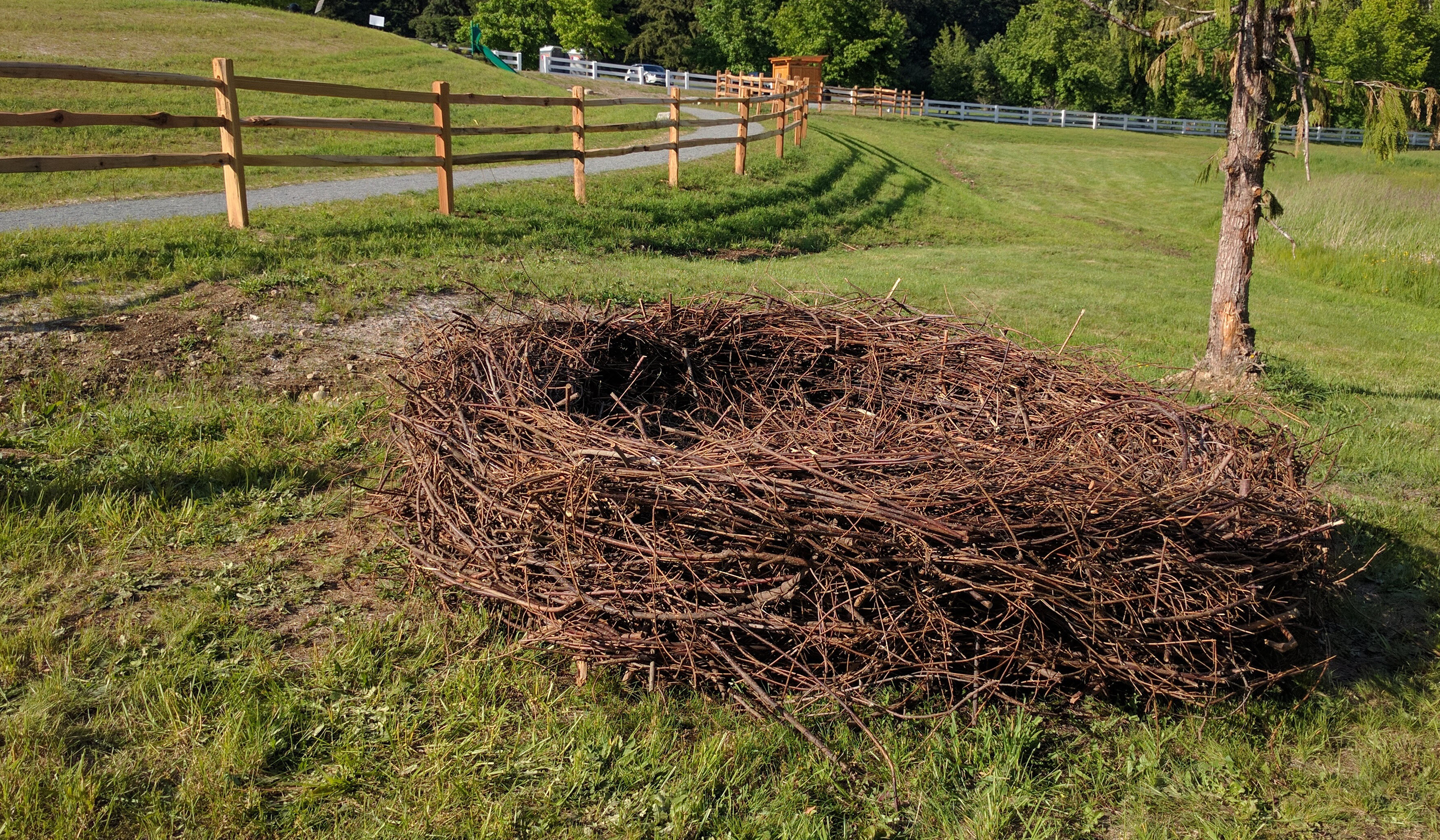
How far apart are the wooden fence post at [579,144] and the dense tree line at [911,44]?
45.7 m

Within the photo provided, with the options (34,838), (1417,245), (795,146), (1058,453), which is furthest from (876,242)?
(34,838)

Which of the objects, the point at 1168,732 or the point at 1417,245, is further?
the point at 1417,245

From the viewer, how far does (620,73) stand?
161ft

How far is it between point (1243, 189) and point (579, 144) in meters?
7.54

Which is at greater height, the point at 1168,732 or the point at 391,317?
the point at 391,317

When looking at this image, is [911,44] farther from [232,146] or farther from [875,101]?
[232,146]

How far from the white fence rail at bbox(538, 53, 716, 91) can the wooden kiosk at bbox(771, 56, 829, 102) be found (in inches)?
392

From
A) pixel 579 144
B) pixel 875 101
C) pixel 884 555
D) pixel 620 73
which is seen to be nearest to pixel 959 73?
pixel 875 101

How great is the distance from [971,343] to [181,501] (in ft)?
12.1

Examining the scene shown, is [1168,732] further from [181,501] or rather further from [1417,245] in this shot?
[1417,245]

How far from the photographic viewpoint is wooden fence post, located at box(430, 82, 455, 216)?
10344mm

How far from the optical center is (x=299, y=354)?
6.29 meters

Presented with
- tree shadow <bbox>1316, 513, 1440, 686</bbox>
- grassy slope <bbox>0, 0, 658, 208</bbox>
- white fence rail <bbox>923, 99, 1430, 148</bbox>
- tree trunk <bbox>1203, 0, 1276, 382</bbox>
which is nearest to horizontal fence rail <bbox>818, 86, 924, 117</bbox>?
white fence rail <bbox>923, 99, 1430, 148</bbox>

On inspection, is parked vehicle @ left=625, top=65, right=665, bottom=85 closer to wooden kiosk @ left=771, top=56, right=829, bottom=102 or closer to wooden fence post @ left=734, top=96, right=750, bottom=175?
wooden kiosk @ left=771, top=56, right=829, bottom=102
